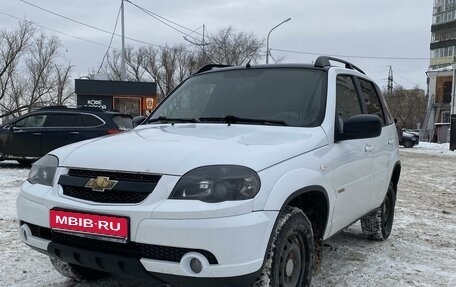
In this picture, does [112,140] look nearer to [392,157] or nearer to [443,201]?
[392,157]

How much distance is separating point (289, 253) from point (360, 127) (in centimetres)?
119

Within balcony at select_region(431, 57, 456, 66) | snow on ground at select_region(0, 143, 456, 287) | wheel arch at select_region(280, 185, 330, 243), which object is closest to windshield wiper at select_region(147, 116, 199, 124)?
wheel arch at select_region(280, 185, 330, 243)

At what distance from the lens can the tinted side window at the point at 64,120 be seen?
12516 mm

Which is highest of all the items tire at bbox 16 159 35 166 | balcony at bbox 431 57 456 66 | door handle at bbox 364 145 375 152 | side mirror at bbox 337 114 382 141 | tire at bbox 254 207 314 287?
balcony at bbox 431 57 456 66

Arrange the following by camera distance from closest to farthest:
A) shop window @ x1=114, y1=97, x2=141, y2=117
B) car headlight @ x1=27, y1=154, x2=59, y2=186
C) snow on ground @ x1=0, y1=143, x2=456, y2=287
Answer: car headlight @ x1=27, y1=154, x2=59, y2=186, snow on ground @ x1=0, y1=143, x2=456, y2=287, shop window @ x1=114, y1=97, x2=141, y2=117

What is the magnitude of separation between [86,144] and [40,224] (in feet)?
2.00

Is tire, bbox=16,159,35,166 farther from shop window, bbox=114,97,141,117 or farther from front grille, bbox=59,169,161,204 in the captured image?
shop window, bbox=114,97,141,117

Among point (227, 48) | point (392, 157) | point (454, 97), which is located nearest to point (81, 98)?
point (227, 48)

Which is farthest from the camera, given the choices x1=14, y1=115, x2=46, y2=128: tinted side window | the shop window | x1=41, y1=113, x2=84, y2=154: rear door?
the shop window

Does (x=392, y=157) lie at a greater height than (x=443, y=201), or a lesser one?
greater

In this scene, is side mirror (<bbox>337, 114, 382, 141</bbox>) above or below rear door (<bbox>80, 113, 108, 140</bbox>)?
above

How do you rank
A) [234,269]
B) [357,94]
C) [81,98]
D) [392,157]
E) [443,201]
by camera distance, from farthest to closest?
[81,98]
[443,201]
[392,157]
[357,94]
[234,269]

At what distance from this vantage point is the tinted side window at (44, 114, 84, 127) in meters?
12.5

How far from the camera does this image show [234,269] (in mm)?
2650
